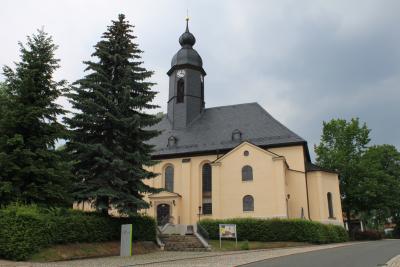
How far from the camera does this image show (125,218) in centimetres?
1994

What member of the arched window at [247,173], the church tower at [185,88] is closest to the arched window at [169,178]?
the church tower at [185,88]

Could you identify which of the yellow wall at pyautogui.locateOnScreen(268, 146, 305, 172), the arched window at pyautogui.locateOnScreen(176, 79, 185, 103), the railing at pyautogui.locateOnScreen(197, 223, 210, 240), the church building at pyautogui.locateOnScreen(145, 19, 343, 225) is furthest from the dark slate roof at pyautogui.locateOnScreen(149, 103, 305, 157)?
the railing at pyautogui.locateOnScreen(197, 223, 210, 240)

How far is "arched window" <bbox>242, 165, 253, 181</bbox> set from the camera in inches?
1195

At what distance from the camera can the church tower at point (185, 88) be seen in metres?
37.5

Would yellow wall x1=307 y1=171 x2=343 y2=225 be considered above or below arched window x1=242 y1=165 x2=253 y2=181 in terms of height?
below

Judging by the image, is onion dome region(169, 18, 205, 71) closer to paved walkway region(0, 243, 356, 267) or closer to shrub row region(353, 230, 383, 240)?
shrub row region(353, 230, 383, 240)

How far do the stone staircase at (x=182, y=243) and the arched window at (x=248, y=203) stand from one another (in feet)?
23.2

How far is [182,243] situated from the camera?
23000 millimetres

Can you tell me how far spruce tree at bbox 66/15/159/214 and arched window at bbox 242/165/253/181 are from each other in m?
12.1

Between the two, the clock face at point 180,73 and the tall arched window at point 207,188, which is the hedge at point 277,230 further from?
the clock face at point 180,73

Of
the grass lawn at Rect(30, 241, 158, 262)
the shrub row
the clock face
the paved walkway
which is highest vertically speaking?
the clock face

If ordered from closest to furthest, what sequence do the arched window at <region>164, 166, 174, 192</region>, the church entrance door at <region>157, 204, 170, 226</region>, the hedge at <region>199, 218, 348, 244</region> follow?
the hedge at <region>199, 218, 348, 244</region> < the church entrance door at <region>157, 204, 170, 226</region> < the arched window at <region>164, 166, 174, 192</region>

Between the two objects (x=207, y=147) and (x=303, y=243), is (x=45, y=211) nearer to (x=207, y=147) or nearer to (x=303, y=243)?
(x=303, y=243)

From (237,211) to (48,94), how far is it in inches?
687
